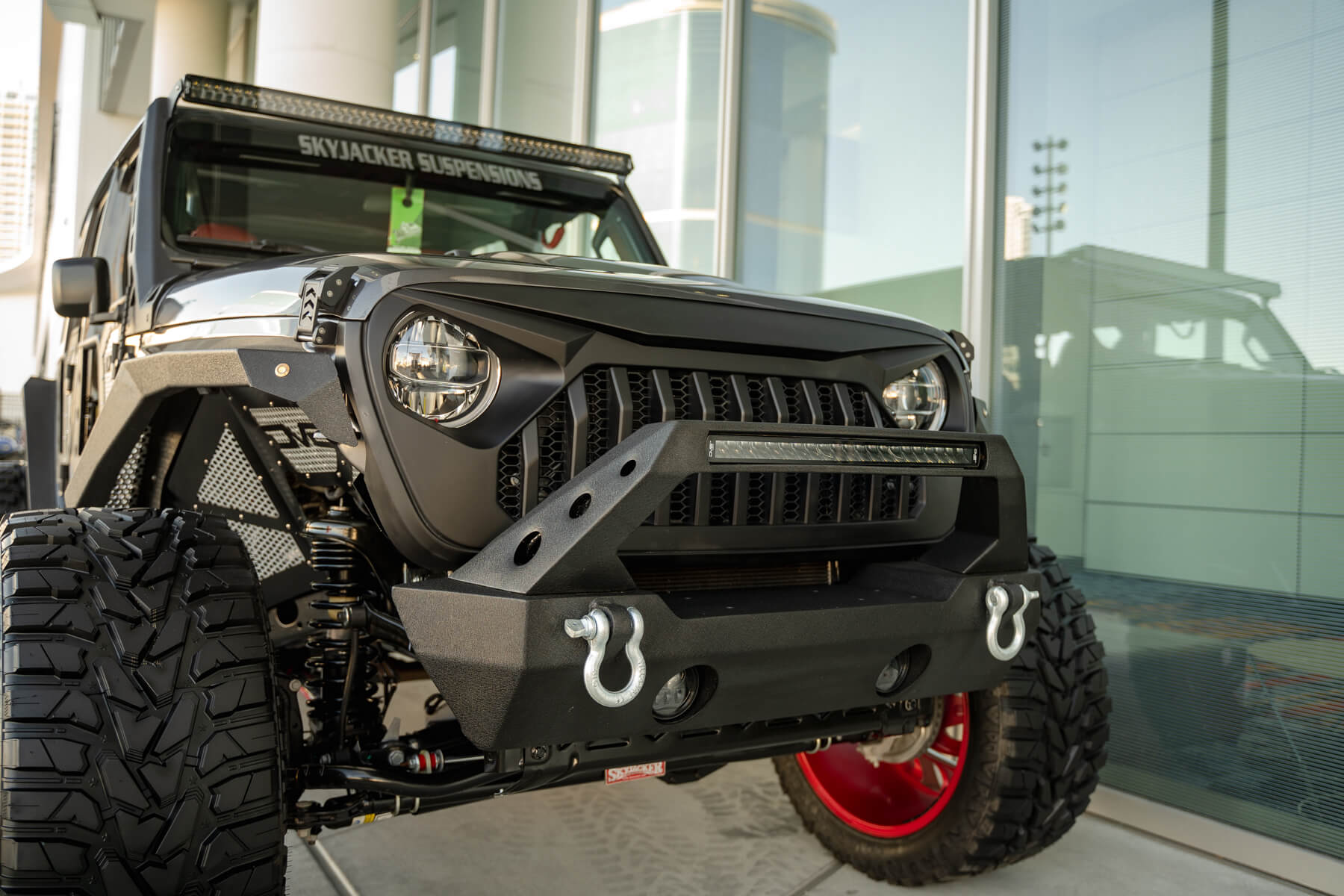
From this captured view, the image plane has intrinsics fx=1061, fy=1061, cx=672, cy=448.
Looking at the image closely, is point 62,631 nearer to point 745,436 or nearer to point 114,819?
point 114,819

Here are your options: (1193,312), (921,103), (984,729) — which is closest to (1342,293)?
(1193,312)

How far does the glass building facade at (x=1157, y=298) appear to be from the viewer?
2961 mm

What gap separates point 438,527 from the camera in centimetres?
168

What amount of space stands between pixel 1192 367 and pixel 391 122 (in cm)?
257

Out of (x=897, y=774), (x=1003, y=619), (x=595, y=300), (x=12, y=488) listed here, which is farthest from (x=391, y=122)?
(x=12, y=488)

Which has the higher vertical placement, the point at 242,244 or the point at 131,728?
the point at 242,244

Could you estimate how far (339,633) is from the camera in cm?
203

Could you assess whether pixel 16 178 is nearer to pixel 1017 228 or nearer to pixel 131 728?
pixel 1017 228

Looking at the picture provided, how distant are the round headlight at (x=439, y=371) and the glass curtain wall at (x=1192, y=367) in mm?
2407

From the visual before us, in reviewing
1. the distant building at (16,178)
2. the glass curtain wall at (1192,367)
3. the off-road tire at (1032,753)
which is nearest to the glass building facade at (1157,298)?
the glass curtain wall at (1192,367)

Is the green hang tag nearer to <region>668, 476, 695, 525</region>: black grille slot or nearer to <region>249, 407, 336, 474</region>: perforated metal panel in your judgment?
A: <region>249, 407, 336, 474</region>: perforated metal panel

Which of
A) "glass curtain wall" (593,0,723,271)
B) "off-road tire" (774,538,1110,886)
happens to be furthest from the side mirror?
"glass curtain wall" (593,0,723,271)

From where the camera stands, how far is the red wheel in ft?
8.66

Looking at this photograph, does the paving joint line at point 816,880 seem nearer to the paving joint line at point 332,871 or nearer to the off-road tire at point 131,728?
the paving joint line at point 332,871
